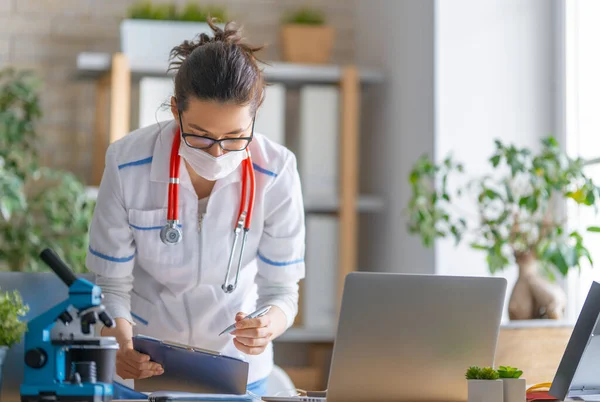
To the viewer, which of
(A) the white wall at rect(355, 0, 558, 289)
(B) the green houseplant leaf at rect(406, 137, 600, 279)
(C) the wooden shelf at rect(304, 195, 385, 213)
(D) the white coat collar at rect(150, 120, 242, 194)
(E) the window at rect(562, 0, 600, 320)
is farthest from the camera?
(C) the wooden shelf at rect(304, 195, 385, 213)

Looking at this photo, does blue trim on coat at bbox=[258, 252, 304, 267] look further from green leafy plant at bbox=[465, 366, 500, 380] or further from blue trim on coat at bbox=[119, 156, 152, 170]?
green leafy plant at bbox=[465, 366, 500, 380]

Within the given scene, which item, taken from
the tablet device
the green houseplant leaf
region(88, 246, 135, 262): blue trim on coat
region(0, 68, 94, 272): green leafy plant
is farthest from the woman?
region(0, 68, 94, 272): green leafy plant

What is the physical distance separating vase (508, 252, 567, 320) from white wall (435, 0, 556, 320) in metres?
0.48

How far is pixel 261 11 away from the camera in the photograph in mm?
3619

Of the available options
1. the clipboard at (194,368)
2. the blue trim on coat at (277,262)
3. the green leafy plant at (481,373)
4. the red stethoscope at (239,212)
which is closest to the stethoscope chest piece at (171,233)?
the red stethoscope at (239,212)

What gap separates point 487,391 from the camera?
4.70ft

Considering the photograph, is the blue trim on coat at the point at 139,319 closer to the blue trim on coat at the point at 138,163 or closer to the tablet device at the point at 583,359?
the blue trim on coat at the point at 138,163

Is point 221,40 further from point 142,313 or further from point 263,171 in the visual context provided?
point 142,313

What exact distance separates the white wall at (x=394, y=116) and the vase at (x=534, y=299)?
A: 513 millimetres

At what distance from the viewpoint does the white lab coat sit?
184 centimetres

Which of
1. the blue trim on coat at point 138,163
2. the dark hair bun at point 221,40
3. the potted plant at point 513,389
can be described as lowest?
the potted plant at point 513,389

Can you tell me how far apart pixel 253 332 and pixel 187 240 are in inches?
12.4

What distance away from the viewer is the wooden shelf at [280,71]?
10.3 ft

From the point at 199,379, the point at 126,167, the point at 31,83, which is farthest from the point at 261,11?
the point at 199,379
